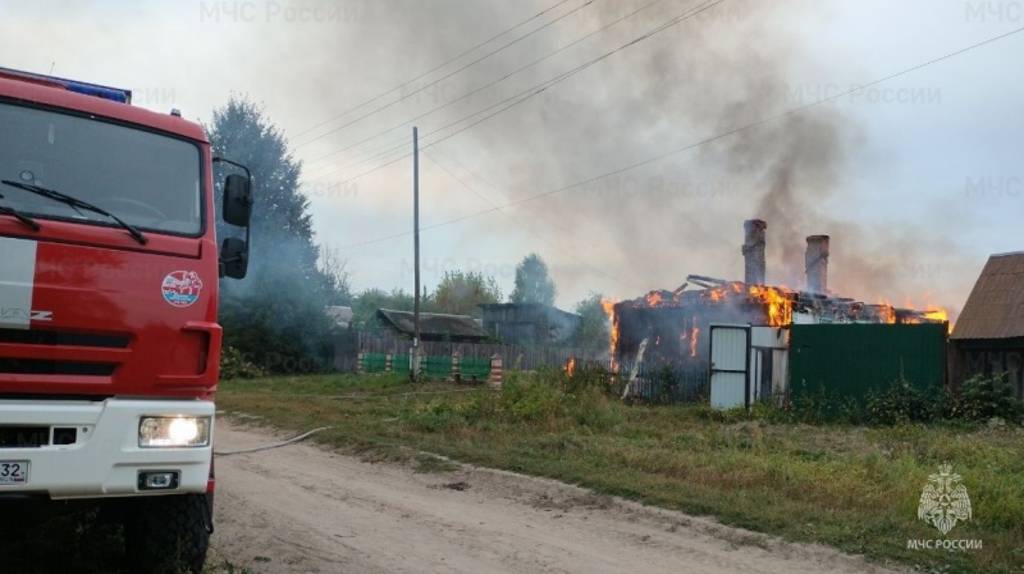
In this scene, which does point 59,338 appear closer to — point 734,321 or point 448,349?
point 734,321

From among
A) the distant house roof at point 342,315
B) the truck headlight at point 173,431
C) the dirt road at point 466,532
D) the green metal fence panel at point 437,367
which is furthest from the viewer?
the distant house roof at point 342,315

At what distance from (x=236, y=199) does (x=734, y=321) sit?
19881 mm

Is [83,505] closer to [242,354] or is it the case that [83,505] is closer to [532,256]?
[242,354]

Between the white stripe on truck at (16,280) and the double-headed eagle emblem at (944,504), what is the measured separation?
708 cm

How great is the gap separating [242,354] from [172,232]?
102 ft

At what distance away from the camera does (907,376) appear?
15812 millimetres

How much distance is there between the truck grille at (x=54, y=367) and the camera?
4.01 m

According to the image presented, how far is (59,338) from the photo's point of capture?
4137 mm

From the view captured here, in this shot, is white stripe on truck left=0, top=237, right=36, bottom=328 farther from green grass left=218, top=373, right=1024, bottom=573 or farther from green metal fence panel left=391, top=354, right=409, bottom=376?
green metal fence panel left=391, top=354, right=409, bottom=376

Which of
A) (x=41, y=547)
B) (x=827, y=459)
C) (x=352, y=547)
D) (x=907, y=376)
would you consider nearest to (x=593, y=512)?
(x=352, y=547)

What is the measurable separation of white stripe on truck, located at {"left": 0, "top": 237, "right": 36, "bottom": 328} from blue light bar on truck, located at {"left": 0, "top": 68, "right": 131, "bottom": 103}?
174cm

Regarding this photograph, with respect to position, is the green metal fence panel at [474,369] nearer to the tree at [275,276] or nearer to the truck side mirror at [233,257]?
the tree at [275,276]

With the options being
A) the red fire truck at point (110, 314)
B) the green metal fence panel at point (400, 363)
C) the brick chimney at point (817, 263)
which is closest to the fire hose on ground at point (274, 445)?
the red fire truck at point (110, 314)

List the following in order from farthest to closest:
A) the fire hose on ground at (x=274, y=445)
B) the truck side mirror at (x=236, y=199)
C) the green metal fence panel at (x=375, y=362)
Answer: the green metal fence panel at (x=375, y=362)
the fire hose on ground at (x=274, y=445)
the truck side mirror at (x=236, y=199)
